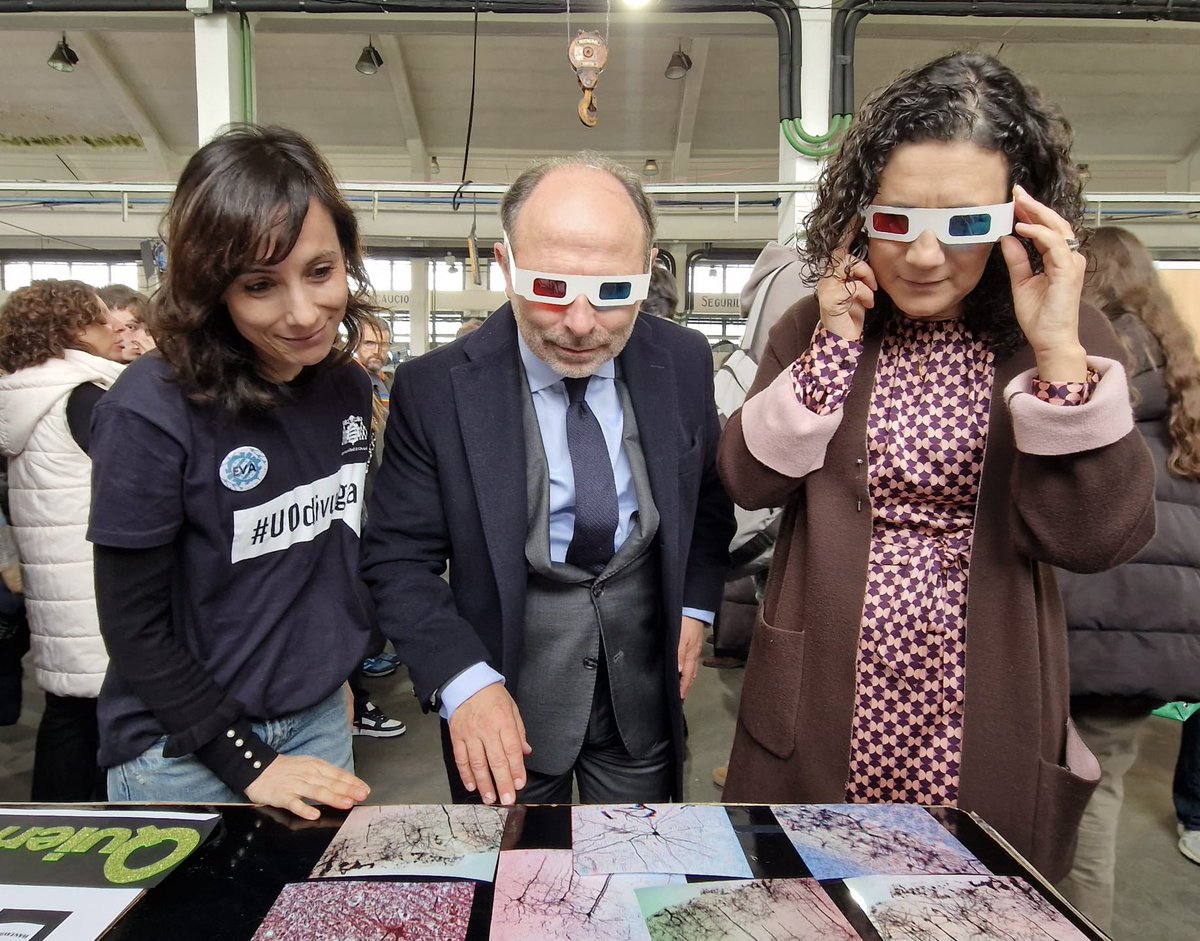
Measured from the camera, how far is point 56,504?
6.87ft

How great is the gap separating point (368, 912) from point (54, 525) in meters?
1.92

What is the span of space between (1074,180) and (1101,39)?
5839mm

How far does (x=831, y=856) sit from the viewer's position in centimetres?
84

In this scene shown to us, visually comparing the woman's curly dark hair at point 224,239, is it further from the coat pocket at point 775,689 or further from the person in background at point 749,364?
the person in background at point 749,364

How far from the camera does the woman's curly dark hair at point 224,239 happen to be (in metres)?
1.01

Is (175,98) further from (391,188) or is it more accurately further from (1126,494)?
(1126,494)

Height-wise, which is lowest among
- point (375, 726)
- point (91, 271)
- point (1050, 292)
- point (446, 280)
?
point (375, 726)

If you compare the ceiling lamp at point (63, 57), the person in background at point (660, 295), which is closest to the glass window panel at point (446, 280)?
the ceiling lamp at point (63, 57)

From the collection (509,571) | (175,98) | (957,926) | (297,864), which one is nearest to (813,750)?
(957,926)

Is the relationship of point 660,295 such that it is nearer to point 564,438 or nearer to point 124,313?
point 564,438

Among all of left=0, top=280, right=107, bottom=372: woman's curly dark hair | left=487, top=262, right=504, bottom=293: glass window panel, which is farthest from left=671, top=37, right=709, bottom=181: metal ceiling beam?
left=0, top=280, right=107, bottom=372: woman's curly dark hair

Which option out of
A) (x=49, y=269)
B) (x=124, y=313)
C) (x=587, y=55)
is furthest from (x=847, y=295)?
(x=49, y=269)

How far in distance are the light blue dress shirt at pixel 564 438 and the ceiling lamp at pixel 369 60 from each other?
7807 millimetres

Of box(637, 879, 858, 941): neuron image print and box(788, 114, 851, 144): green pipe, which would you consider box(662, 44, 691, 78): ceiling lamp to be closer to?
box(788, 114, 851, 144): green pipe
